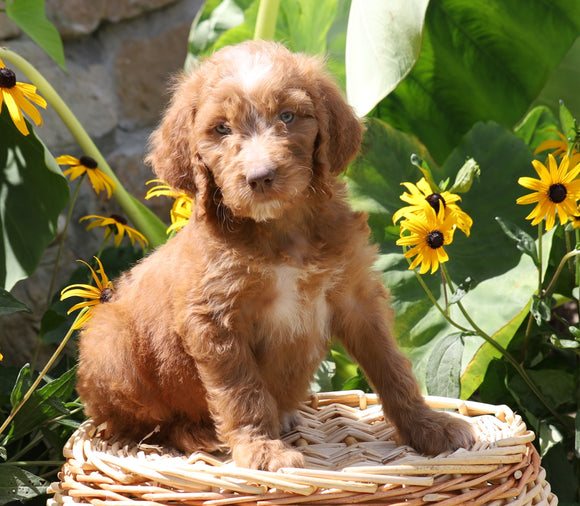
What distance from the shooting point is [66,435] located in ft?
8.21

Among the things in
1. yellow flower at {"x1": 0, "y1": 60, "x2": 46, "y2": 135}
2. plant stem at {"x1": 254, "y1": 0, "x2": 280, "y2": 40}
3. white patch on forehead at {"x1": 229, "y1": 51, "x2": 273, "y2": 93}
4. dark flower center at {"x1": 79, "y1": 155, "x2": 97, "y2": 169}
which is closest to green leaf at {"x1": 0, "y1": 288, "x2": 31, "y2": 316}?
yellow flower at {"x1": 0, "y1": 60, "x2": 46, "y2": 135}

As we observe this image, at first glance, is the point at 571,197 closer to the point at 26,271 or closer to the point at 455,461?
the point at 455,461

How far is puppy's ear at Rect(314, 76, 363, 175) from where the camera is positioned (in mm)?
1734

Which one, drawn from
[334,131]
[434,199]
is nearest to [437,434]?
[434,199]

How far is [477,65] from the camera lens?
10.8 ft

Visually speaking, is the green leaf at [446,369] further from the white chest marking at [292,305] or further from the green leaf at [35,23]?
the green leaf at [35,23]

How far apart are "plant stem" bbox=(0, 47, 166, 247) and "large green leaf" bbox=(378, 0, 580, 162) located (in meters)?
1.16

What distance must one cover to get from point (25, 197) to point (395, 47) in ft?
4.71

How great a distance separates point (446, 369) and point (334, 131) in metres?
0.94

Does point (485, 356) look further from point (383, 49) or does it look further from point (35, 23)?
point (35, 23)

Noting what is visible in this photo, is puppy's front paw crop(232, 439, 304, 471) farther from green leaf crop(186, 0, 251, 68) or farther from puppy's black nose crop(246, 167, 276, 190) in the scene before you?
green leaf crop(186, 0, 251, 68)

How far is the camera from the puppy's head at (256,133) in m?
1.60

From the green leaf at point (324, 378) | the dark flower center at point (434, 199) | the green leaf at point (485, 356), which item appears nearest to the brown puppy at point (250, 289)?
the dark flower center at point (434, 199)

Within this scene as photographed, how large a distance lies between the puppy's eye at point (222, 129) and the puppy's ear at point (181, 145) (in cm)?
9
